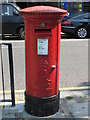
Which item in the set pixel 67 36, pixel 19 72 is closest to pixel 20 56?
pixel 19 72

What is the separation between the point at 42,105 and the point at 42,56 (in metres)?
0.74

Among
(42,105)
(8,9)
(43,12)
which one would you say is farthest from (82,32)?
(43,12)

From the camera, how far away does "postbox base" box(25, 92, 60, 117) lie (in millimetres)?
3561

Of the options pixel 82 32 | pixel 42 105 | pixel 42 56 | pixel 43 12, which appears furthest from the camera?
pixel 82 32

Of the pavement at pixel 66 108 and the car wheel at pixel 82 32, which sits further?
the car wheel at pixel 82 32

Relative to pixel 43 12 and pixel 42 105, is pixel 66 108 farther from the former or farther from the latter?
pixel 43 12

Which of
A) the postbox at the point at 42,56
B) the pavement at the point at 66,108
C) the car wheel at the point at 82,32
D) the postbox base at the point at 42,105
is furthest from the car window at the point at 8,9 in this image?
the postbox base at the point at 42,105

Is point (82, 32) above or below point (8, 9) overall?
below

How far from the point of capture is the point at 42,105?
3.57m

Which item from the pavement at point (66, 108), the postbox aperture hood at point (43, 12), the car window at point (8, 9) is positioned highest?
the car window at point (8, 9)

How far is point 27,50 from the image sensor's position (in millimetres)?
3469

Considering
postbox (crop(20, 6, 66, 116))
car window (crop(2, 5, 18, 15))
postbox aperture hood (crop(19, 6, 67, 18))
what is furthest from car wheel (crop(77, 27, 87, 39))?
postbox aperture hood (crop(19, 6, 67, 18))

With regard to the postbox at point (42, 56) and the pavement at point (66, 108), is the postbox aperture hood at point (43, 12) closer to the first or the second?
the postbox at point (42, 56)

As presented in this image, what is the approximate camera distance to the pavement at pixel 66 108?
3.62m
